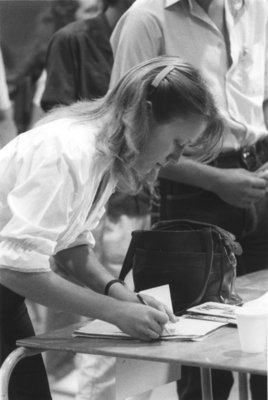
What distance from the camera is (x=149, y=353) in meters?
1.66

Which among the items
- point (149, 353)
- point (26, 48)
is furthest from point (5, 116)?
point (149, 353)

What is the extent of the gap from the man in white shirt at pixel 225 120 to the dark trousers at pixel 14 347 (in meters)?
0.63

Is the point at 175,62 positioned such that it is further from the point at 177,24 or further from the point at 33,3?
the point at 33,3

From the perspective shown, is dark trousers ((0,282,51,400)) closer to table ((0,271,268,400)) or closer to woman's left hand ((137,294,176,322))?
table ((0,271,268,400))

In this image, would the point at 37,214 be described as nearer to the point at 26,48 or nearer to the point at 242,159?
the point at 242,159

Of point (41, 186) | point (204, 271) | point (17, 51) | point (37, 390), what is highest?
point (41, 186)

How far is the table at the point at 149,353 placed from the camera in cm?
160

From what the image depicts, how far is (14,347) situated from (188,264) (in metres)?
0.43

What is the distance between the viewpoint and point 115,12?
2.85 m

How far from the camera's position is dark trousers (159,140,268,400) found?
8.00 ft

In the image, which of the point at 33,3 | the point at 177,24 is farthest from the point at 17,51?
the point at 177,24

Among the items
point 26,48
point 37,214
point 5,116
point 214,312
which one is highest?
point 37,214

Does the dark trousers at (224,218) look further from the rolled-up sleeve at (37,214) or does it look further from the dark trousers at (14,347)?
the rolled-up sleeve at (37,214)

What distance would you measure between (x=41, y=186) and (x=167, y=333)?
1.28ft
